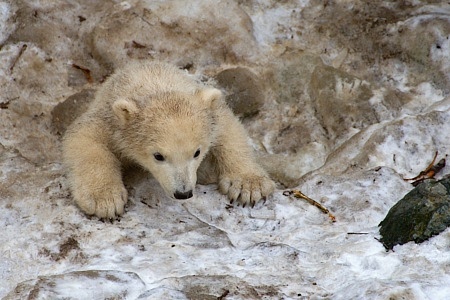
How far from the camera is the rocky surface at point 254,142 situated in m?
4.94

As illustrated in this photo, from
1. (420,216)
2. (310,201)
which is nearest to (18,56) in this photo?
(310,201)

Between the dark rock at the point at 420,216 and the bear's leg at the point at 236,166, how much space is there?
54.3 inches

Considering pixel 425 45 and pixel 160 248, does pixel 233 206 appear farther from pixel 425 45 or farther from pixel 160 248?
pixel 425 45

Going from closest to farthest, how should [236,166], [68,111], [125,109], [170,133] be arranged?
[170,133]
[125,109]
[236,166]
[68,111]

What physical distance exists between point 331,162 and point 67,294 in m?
3.50

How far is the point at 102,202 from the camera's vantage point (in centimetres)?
592

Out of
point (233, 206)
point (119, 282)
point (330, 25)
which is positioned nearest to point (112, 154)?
point (233, 206)

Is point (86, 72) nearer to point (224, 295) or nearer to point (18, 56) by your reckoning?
point (18, 56)

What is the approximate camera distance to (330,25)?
8.94 metres

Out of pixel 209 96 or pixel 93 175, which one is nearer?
pixel 93 175

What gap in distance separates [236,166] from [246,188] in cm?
43

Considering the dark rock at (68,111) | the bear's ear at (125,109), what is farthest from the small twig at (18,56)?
the bear's ear at (125,109)

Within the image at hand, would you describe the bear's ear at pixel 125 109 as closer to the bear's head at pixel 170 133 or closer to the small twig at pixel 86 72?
the bear's head at pixel 170 133

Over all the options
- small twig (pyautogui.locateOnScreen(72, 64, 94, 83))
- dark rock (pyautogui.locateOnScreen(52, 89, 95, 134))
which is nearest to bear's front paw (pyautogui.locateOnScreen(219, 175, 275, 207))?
dark rock (pyautogui.locateOnScreen(52, 89, 95, 134))
